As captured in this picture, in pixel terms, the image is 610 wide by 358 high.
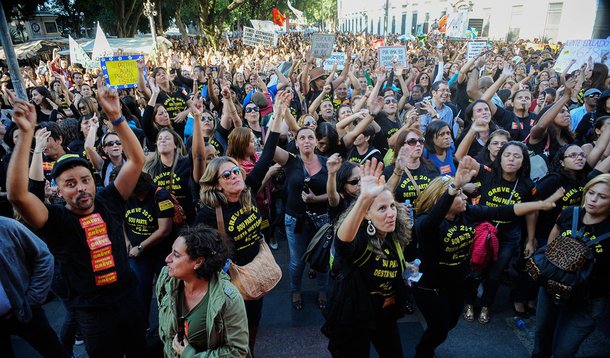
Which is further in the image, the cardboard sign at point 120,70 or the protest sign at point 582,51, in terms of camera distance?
the protest sign at point 582,51

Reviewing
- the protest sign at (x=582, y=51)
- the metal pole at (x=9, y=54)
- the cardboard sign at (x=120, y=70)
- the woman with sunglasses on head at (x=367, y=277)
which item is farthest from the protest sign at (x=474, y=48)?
the metal pole at (x=9, y=54)

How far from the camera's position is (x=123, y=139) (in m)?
2.57

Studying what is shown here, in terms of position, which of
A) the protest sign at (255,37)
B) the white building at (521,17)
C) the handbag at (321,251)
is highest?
the white building at (521,17)

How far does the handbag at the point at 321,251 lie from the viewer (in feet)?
8.91

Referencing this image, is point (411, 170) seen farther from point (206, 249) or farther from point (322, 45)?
point (322, 45)

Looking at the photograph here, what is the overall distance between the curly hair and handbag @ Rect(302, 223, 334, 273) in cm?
64

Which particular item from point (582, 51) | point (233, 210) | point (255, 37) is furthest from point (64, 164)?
point (582, 51)

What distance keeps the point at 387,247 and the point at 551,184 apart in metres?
2.13

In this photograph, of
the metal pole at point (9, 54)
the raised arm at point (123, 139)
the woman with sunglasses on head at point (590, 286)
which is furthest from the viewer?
the metal pole at point (9, 54)

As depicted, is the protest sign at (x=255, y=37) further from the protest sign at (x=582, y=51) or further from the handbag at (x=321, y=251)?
the handbag at (x=321, y=251)

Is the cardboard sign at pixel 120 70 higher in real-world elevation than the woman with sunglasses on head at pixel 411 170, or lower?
higher

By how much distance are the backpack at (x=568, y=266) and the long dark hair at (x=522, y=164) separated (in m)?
0.85

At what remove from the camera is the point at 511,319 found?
4031 mm

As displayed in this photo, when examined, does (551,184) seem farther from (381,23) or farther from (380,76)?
(381,23)
